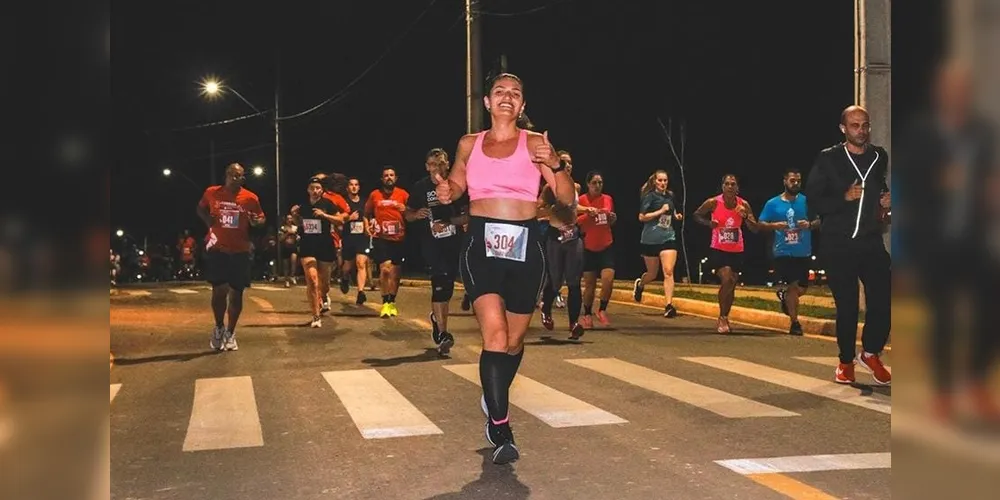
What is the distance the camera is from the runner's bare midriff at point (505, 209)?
5.15 metres

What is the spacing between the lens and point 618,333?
1142 centimetres

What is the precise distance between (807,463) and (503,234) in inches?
72.0

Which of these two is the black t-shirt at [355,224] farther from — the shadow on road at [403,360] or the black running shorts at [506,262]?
the black running shorts at [506,262]

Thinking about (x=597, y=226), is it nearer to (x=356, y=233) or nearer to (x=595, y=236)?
(x=595, y=236)

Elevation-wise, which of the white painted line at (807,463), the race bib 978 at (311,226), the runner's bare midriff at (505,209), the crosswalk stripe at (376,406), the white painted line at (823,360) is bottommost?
the crosswalk stripe at (376,406)

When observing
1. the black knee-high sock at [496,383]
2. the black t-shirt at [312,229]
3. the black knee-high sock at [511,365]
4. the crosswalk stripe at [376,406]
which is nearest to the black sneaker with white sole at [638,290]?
the black t-shirt at [312,229]

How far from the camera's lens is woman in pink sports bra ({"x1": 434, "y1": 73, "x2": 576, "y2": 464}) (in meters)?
5.10

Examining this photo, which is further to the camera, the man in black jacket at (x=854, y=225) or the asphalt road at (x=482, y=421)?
the man in black jacket at (x=854, y=225)

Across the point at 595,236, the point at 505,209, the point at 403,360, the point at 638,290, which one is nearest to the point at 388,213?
the point at 595,236

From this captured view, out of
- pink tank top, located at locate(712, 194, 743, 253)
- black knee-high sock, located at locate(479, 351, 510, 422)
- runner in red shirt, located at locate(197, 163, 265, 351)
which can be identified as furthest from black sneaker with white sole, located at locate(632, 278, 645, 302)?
black knee-high sock, located at locate(479, 351, 510, 422)

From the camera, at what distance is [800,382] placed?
7477 millimetres

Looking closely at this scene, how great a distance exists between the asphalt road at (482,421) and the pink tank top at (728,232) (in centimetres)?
143

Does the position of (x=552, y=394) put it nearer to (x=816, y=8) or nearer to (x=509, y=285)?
(x=509, y=285)

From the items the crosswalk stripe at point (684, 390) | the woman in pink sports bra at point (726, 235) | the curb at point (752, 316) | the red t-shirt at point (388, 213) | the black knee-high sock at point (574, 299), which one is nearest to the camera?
the crosswalk stripe at point (684, 390)
